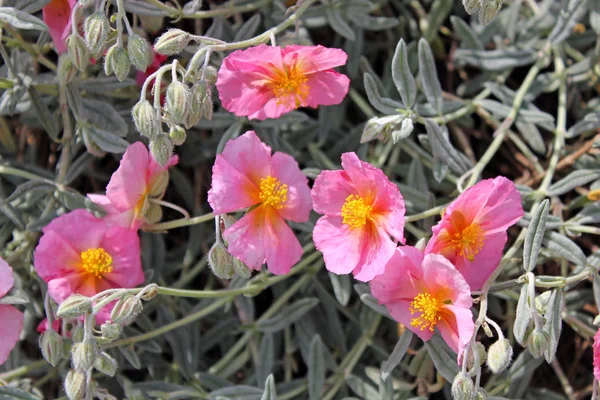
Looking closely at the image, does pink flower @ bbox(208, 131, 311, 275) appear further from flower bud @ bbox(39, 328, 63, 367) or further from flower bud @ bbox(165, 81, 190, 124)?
flower bud @ bbox(39, 328, 63, 367)

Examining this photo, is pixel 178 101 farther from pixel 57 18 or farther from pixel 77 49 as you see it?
pixel 57 18

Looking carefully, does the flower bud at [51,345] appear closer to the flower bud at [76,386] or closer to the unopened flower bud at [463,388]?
the flower bud at [76,386]

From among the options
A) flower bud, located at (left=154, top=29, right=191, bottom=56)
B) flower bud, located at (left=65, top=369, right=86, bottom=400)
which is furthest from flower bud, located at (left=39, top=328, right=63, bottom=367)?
flower bud, located at (left=154, top=29, right=191, bottom=56)

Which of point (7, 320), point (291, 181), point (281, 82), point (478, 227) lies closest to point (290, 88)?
point (281, 82)

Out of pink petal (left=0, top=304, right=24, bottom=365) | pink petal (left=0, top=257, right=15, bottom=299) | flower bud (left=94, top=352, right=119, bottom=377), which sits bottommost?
pink petal (left=0, top=304, right=24, bottom=365)

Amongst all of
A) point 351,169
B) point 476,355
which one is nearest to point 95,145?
point 351,169

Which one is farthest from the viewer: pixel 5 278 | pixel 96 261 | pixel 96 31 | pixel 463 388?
pixel 96 261
